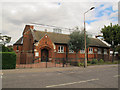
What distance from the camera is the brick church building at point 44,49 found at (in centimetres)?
1995

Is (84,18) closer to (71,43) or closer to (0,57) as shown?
(71,43)

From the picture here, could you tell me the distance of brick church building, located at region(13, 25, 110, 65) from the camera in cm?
1995

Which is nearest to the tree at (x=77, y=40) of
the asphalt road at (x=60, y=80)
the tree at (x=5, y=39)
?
the asphalt road at (x=60, y=80)

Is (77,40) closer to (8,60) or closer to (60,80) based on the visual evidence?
(8,60)

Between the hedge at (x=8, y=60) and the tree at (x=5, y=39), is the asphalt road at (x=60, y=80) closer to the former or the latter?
the hedge at (x=8, y=60)

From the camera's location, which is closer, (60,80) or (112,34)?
(60,80)

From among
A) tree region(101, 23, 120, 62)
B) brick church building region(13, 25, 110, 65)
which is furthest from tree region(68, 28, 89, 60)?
tree region(101, 23, 120, 62)

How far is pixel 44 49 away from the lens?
22859 mm

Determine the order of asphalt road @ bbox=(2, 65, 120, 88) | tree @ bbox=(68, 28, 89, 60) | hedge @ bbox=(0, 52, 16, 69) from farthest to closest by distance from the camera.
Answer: tree @ bbox=(68, 28, 89, 60) < hedge @ bbox=(0, 52, 16, 69) < asphalt road @ bbox=(2, 65, 120, 88)

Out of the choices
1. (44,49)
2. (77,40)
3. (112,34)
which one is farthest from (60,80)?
(112,34)

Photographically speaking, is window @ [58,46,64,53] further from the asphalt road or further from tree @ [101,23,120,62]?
the asphalt road

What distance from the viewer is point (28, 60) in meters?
19.4

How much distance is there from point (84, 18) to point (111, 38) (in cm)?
1033

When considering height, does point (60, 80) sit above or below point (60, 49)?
below
